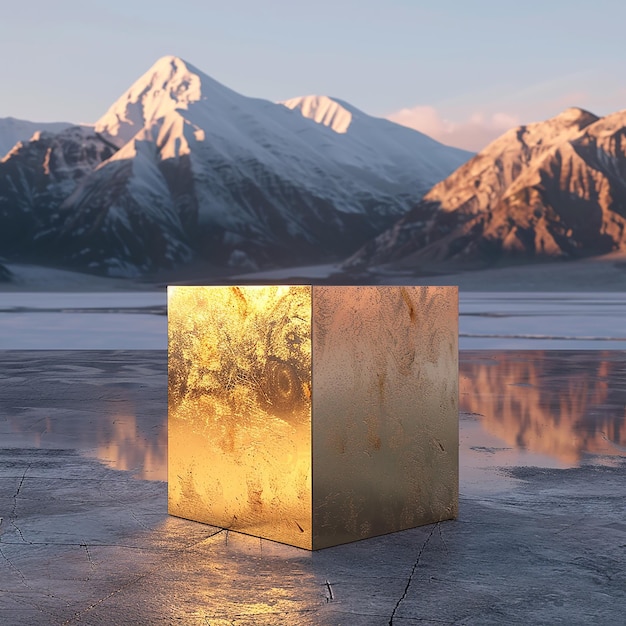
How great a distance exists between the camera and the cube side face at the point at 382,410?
627cm

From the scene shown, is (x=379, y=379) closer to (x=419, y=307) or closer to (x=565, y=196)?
(x=419, y=307)

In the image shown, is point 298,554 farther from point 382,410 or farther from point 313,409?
point 382,410

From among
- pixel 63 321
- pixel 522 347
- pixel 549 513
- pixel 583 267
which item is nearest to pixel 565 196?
pixel 583 267

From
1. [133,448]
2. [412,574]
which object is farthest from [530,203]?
[412,574]

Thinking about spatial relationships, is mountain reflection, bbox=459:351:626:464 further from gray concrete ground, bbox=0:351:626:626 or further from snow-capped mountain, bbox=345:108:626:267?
snow-capped mountain, bbox=345:108:626:267

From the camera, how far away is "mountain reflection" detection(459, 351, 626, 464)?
10547 mm

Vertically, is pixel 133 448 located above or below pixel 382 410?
below

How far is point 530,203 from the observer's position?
15238 centimetres

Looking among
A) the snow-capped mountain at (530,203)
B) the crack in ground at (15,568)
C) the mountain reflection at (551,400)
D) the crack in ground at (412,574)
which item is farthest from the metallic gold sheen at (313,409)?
the snow-capped mountain at (530,203)

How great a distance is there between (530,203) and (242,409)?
14972cm

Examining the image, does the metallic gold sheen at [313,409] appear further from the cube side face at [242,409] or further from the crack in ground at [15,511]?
the crack in ground at [15,511]

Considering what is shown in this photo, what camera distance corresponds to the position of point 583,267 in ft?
427

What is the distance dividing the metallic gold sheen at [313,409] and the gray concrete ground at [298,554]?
197 millimetres

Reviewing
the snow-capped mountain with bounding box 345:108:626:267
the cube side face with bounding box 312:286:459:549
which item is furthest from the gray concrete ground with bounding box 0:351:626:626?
the snow-capped mountain with bounding box 345:108:626:267
